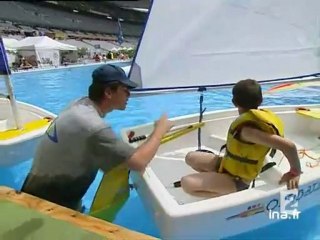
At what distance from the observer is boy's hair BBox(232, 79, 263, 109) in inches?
64.6

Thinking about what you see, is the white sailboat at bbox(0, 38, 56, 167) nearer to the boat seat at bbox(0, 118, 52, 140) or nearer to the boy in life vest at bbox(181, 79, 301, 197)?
the boat seat at bbox(0, 118, 52, 140)

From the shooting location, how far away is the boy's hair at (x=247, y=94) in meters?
1.64

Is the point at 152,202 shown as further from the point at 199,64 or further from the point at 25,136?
the point at 25,136

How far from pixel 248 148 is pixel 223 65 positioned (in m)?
0.55

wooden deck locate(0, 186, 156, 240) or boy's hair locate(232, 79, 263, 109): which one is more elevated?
boy's hair locate(232, 79, 263, 109)

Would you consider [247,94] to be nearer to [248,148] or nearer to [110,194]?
[248,148]

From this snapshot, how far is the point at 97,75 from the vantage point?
4.64 ft

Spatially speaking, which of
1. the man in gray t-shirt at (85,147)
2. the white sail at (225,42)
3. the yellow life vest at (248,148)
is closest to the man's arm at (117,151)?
the man in gray t-shirt at (85,147)

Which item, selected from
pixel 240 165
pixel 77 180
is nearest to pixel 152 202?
pixel 77 180

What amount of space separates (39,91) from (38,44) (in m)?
5.59

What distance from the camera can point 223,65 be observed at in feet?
6.77

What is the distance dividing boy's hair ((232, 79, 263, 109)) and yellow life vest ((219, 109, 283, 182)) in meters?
0.04

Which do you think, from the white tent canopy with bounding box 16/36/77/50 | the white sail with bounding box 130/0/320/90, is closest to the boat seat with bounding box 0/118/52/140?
the white sail with bounding box 130/0/320/90

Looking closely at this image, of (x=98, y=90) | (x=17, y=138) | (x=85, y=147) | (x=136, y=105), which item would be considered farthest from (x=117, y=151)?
(x=136, y=105)
